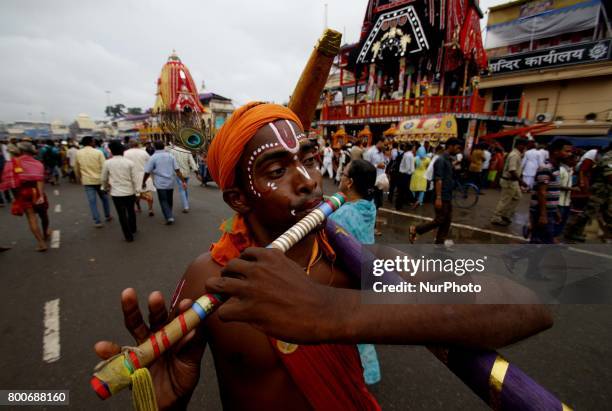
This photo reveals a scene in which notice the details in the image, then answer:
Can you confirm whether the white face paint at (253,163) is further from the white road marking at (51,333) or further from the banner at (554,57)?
the banner at (554,57)

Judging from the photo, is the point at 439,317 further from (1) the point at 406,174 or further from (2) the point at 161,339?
(1) the point at 406,174

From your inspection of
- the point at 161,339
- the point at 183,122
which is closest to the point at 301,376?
the point at 161,339

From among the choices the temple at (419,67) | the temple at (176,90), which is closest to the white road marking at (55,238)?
the temple at (176,90)

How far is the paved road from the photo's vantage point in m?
2.32

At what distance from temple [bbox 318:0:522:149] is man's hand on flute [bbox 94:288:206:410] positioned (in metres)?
13.0

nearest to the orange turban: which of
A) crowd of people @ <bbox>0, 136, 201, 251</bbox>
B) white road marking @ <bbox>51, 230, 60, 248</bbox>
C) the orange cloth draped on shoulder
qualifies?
the orange cloth draped on shoulder

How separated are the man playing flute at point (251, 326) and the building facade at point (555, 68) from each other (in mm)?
18484

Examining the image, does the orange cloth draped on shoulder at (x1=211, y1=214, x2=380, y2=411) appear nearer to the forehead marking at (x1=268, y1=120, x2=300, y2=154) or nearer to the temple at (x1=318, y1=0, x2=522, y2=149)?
the forehead marking at (x1=268, y1=120, x2=300, y2=154)

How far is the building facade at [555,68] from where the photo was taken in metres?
16.0

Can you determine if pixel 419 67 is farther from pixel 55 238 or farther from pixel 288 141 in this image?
pixel 288 141

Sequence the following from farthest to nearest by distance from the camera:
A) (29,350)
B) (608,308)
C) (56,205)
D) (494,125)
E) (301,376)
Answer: (494,125) → (56,205) → (608,308) → (29,350) → (301,376)

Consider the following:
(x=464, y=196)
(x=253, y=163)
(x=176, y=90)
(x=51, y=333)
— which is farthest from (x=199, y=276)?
(x=464, y=196)

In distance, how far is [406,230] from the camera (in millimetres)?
6438

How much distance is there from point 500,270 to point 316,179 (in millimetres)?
782
